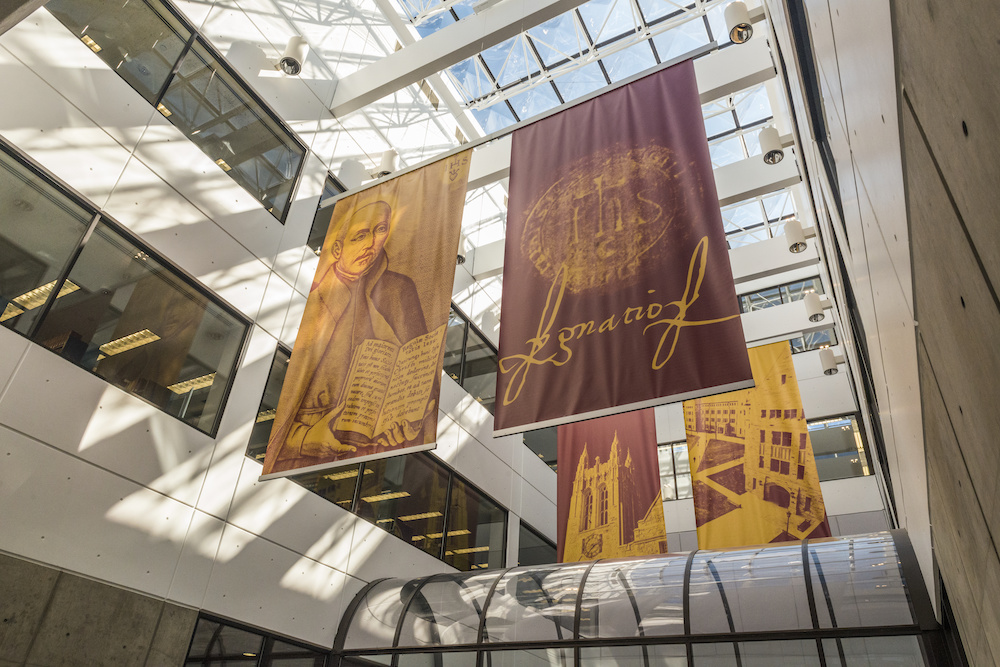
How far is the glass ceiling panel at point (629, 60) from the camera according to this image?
1898 cm

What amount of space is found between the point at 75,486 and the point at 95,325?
216 centimetres

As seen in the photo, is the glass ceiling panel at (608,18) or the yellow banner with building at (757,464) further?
the glass ceiling panel at (608,18)

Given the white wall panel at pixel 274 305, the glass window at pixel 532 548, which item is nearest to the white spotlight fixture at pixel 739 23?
the white wall panel at pixel 274 305

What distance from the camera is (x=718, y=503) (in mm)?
12492

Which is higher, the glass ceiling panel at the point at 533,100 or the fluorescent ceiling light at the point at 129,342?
the glass ceiling panel at the point at 533,100

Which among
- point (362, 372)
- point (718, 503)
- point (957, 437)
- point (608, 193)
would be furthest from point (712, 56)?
point (957, 437)

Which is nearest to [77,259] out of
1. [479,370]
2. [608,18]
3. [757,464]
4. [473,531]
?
[473,531]

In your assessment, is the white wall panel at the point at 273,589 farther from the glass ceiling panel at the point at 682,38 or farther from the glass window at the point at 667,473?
the glass ceiling panel at the point at 682,38

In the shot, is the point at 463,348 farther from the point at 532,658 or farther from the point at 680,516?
the point at 532,658

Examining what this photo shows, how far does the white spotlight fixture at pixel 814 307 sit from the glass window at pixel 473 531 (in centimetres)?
949

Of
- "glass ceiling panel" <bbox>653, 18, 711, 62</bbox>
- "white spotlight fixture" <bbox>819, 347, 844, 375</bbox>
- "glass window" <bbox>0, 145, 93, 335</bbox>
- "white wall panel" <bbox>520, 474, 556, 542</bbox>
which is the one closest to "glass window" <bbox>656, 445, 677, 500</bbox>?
"white wall panel" <bbox>520, 474, 556, 542</bbox>

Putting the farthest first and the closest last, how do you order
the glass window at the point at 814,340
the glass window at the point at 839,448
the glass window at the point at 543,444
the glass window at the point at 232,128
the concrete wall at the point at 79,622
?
1. the glass window at the point at 814,340
2. the glass window at the point at 543,444
3. the glass window at the point at 839,448
4. the glass window at the point at 232,128
5. the concrete wall at the point at 79,622

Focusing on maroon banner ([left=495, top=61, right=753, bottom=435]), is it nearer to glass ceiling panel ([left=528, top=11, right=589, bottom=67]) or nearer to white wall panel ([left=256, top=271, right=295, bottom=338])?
white wall panel ([left=256, top=271, right=295, bottom=338])
